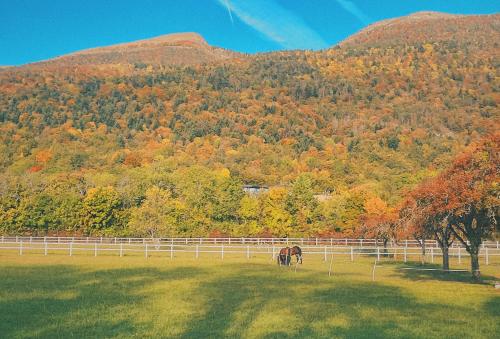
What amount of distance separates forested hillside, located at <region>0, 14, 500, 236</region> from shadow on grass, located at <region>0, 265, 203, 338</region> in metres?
43.2

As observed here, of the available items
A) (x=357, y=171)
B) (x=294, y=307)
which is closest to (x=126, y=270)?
(x=294, y=307)

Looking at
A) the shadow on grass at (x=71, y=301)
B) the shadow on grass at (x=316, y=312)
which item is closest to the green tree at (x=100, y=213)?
the shadow on grass at (x=71, y=301)

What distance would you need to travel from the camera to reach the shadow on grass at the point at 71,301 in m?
11.7

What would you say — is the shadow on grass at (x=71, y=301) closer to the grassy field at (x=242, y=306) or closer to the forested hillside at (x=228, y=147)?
the grassy field at (x=242, y=306)

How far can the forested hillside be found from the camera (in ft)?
246

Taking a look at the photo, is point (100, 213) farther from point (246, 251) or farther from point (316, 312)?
point (316, 312)

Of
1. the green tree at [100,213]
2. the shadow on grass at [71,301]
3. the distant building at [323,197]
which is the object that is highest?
the distant building at [323,197]

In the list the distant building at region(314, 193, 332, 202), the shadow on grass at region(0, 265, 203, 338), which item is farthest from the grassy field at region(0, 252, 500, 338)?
the distant building at region(314, 193, 332, 202)

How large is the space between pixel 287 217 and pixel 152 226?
19953 millimetres

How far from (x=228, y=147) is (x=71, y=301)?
11731 cm

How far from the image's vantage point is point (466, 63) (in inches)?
7776

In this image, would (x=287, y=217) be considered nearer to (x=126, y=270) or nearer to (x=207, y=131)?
(x=126, y=270)

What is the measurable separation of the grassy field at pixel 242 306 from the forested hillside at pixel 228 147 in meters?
44.4

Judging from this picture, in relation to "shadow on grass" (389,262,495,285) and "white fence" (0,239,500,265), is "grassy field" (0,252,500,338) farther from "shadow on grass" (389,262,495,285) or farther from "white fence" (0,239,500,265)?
"white fence" (0,239,500,265)
